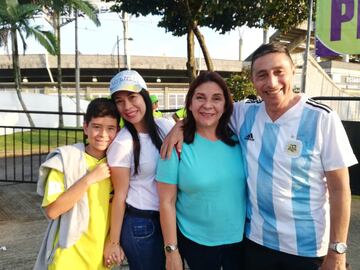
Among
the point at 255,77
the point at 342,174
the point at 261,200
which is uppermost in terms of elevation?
the point at 255,77

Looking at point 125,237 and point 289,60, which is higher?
point 289,60

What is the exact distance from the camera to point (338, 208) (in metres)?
1.86

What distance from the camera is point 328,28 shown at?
173 inches

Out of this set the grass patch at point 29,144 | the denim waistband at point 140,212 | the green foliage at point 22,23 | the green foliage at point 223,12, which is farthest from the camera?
the green foliage at point 22,23

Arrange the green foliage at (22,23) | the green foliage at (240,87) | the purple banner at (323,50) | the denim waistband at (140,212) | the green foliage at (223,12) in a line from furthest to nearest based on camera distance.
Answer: the green foliage at (22,23) → the green foliage at (240,87) → the green foliage at (223,12) → the purple banner at (323,50) → the denim waistband at (140,212)

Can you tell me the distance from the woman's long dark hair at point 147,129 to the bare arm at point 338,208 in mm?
900

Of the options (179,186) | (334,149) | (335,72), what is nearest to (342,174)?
(334,149)

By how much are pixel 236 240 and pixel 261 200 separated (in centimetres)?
29

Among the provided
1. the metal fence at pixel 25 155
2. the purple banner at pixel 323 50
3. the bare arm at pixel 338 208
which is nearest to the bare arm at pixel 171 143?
the bare arm at pixel 338 208

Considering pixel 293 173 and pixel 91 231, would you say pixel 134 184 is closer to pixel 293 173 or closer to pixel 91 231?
pixel 91 231

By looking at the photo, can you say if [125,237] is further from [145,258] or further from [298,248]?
[298,248]

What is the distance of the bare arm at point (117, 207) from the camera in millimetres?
2088

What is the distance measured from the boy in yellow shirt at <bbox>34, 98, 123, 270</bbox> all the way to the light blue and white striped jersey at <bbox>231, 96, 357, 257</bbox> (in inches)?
30.6

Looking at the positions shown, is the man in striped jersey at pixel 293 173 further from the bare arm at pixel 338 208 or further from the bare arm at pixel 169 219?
the bare arm at pixel 169 219
